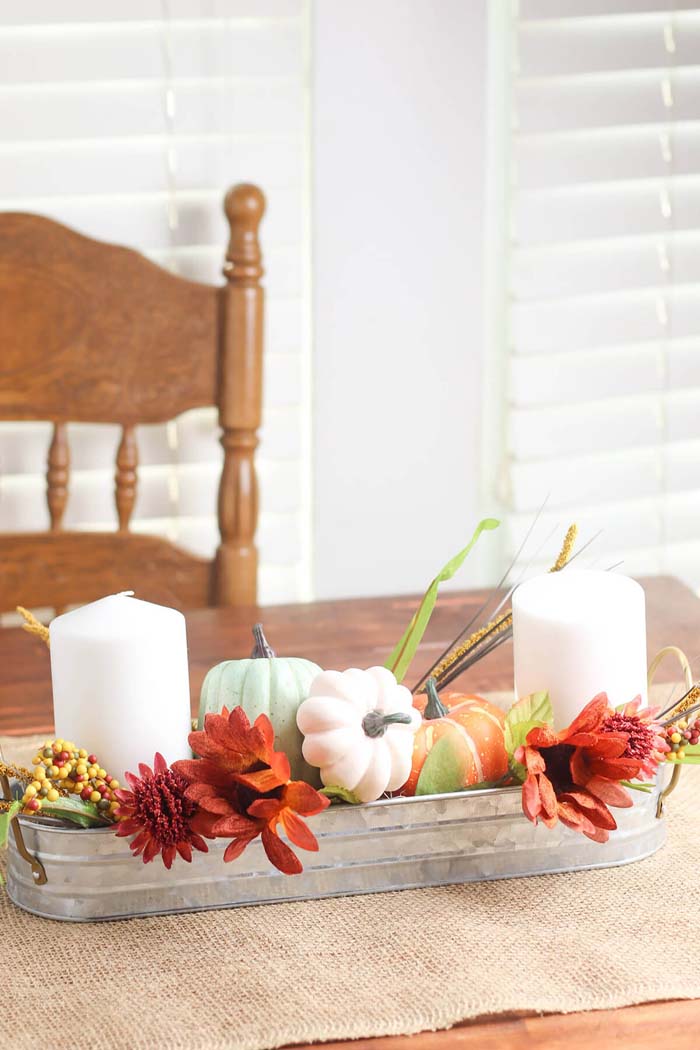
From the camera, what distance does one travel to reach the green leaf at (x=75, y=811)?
25.1 inches

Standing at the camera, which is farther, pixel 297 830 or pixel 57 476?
pixel 57 476

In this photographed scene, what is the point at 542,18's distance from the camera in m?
1.71

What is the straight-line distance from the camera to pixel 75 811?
640mm

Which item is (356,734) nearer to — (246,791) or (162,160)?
(246,791)

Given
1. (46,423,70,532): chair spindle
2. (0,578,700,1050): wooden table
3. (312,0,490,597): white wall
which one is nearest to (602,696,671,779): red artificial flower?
(0,578,700,1050): wooden table

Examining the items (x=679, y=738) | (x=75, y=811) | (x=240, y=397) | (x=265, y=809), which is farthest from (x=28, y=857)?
(x=240, y=397)

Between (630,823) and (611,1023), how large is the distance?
6.2 inches

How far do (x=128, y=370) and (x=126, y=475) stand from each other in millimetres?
136

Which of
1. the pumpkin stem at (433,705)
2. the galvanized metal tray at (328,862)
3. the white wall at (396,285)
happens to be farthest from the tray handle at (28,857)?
the white wall at (396,285)

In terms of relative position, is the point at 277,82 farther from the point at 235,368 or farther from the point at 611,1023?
the point at 611,1023

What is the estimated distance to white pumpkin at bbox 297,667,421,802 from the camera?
2.11 feet

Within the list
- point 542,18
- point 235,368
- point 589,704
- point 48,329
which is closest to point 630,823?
point 589,704

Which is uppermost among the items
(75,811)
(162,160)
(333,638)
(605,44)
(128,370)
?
(605,44)

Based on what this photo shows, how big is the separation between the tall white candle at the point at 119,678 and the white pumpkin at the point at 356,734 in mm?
78
